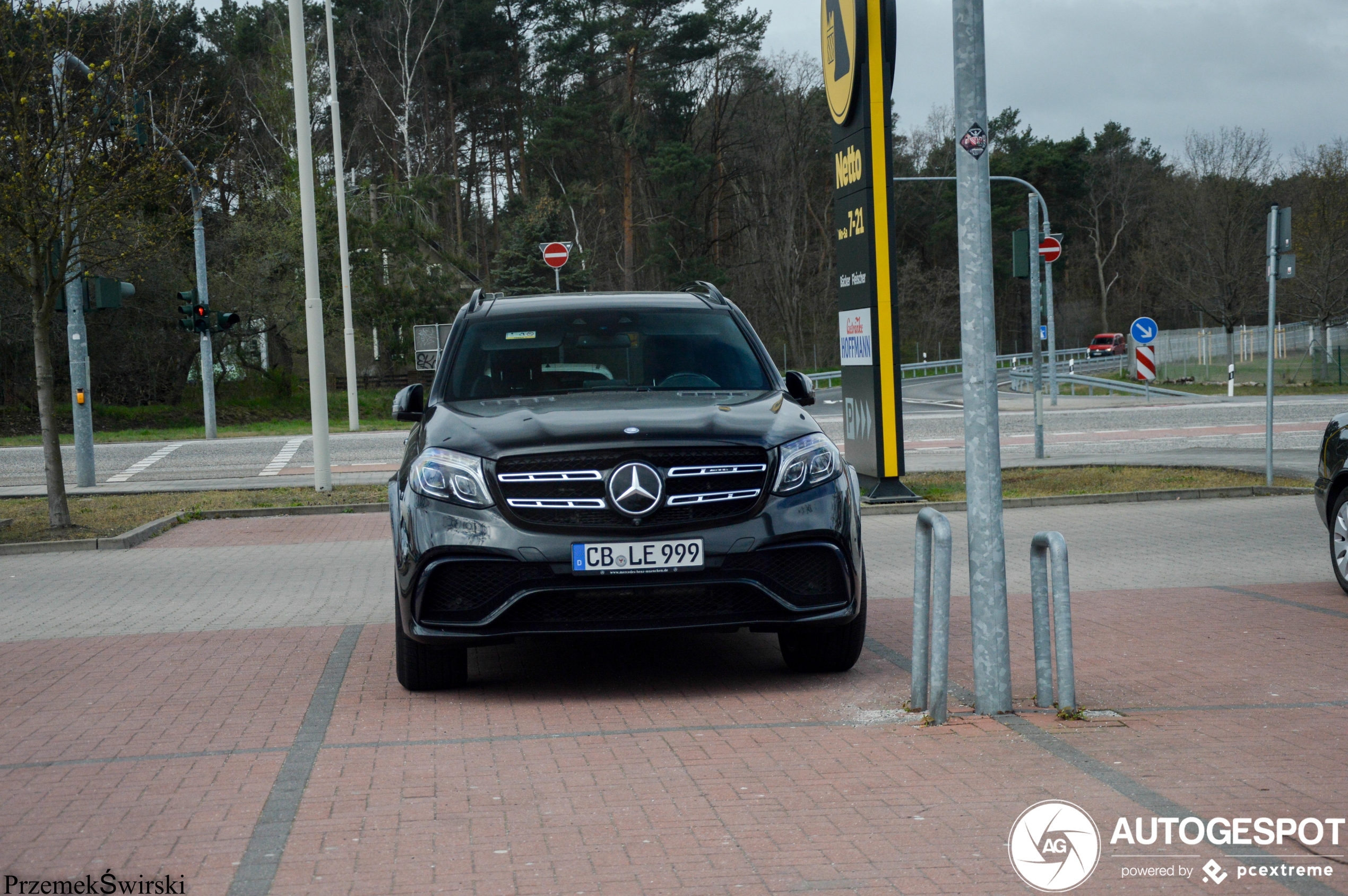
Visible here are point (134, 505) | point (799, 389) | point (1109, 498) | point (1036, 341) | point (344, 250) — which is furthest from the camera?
point (344, 250)

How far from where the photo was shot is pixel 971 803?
4.37 meters

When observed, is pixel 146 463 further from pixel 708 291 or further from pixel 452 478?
pixel 452 478

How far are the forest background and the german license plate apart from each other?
33.6 metres

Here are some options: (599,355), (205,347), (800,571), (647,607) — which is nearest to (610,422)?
(647,607)

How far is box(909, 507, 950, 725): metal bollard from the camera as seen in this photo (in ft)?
17.7

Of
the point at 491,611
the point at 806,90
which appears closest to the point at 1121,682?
the point at 491,611

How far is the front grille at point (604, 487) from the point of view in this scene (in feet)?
18.7

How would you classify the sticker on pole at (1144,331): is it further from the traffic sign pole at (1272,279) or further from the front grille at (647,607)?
the front grille at (647,607)

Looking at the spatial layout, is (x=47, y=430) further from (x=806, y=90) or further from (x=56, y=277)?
(x=806, y=90)

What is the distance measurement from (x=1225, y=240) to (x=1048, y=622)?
2130 inches

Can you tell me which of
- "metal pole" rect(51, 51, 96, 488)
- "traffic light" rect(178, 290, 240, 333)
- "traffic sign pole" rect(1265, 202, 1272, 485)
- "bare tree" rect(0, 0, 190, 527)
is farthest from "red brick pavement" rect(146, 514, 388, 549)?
"traffic light" rect(178, 290, 240, 333)

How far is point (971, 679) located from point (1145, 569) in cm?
408

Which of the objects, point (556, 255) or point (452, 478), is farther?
point (556, 255)

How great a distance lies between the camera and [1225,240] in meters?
54.5
